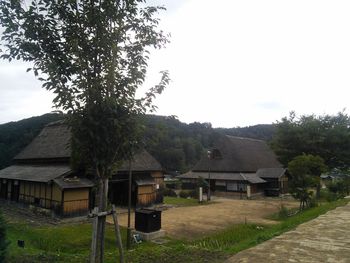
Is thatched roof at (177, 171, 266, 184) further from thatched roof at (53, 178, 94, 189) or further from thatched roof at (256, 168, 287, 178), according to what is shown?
thatched roof at (53, 178, 94, 189)

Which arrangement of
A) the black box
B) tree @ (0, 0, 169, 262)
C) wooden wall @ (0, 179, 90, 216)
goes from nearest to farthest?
tree @ (0, 0, 169, 262)
the black box
wooden wall @ (0, 179, 90, 216)

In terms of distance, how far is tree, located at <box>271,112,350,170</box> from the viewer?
32469 millimetres

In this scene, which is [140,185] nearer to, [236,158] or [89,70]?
[236,158]

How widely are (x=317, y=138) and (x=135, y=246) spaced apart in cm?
2628

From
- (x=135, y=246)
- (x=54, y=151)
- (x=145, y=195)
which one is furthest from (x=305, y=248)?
(x=54, y=151)

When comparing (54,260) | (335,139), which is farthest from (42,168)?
→ (335,139)

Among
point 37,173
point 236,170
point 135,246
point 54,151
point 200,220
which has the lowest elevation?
point 200,220

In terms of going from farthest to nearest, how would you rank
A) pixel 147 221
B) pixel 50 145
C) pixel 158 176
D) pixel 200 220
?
pixel 158 176
pixel 50 145
pixel 200 220
pixel 147 221

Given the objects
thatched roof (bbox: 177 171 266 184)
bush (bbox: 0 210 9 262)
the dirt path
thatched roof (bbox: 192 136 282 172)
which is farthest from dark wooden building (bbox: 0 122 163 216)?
the dirt path

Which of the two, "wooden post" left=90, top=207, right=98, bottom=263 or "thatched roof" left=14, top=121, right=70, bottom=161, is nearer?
"wooden post" left=90, top=207, right=98, bottom=263

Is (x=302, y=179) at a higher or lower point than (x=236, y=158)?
lower

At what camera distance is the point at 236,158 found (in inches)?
1537

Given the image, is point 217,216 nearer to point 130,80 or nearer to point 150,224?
point 150,224

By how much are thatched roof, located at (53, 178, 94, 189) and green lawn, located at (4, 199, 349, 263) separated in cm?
274
